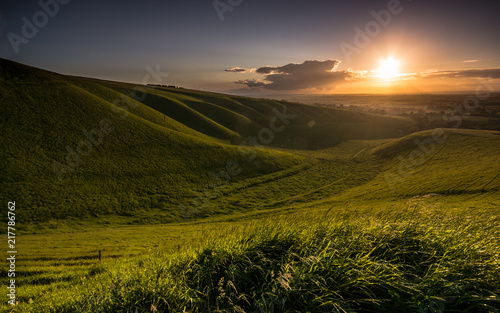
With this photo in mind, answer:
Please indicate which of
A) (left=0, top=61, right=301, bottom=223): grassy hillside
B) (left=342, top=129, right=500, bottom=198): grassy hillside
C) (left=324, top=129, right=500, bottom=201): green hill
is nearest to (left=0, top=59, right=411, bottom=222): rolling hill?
(left=0, top=61, right=301, bottom=223): grassy hillside

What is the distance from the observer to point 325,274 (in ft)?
17.7

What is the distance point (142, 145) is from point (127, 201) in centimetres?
2860

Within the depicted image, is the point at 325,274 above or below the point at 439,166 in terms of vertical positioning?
above

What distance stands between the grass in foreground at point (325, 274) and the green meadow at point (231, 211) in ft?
0.16

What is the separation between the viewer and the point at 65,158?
54875mm

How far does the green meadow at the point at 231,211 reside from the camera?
17.4 feet

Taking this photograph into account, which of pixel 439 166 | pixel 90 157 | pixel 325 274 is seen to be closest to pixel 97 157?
pixel 90 157

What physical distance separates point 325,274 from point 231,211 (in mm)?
43316

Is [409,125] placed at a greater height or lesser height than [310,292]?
lesser

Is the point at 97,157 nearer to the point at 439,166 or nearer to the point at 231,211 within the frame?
the point at 231,211

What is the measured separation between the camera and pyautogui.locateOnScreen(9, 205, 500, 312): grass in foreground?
4762mm

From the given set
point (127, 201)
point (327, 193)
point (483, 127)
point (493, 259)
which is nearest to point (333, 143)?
point (327, 193)

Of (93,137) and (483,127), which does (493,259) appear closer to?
(93,137)

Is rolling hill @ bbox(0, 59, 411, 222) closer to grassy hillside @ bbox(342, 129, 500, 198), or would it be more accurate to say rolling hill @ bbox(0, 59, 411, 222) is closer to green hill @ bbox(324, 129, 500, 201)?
green hill @ bbox(324, 129, 500, 201)
